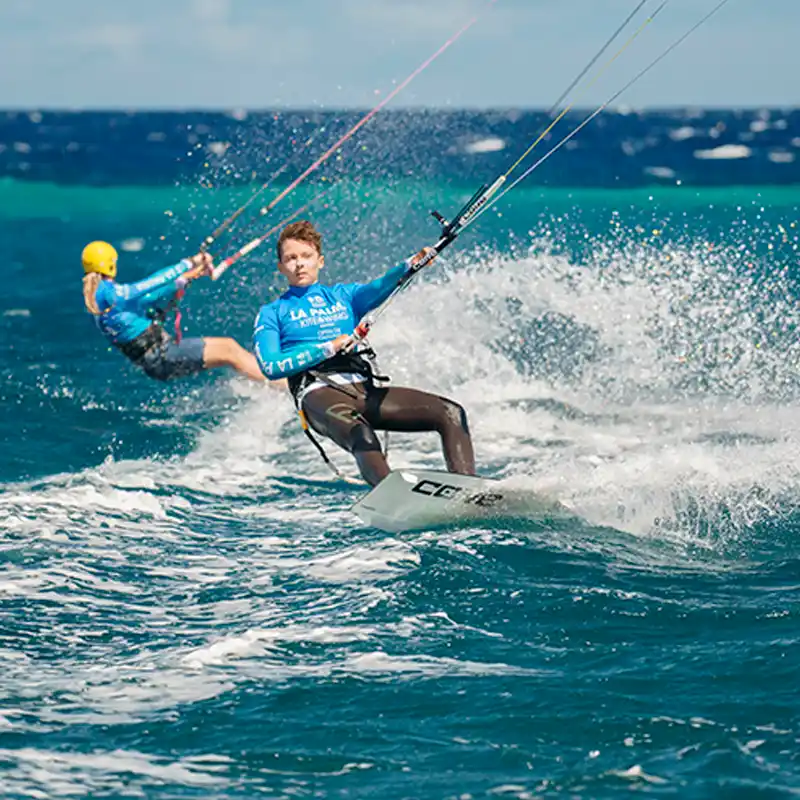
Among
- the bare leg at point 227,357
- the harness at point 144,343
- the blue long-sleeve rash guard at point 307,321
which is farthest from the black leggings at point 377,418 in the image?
the bare leg at point 227,357

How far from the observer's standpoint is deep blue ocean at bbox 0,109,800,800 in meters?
4.98

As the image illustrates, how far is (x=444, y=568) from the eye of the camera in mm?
7121

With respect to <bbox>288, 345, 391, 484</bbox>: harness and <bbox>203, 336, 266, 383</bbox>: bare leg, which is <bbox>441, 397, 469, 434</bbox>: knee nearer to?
<bbox>288, 345, 391, 484</bbox>: harness

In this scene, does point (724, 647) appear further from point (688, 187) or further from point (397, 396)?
point (688, 187)

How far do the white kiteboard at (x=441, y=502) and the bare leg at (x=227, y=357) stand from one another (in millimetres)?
3753

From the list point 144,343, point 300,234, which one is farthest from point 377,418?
point 144,343

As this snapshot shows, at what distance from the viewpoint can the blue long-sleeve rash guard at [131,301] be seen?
1028cm

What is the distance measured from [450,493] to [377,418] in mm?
641

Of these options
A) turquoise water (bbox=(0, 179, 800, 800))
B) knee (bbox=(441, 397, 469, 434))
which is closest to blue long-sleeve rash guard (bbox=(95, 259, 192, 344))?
turquoise water (bbox=(0, 179, 800, 800))

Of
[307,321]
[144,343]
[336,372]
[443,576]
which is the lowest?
[443,576]

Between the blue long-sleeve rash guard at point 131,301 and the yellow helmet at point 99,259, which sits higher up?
the yellow helmet at point 99,259

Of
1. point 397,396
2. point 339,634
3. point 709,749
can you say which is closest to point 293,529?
point 397,396

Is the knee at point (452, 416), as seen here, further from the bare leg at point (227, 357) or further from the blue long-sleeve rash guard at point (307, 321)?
the bare leg at point (227, 357)

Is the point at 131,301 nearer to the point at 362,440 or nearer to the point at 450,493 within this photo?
the point at 362,440
